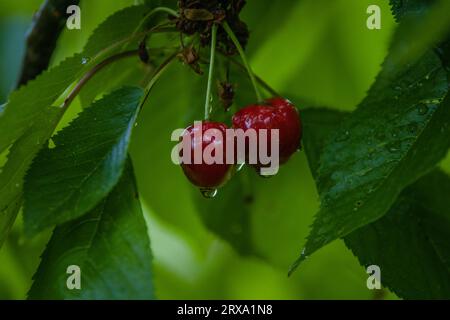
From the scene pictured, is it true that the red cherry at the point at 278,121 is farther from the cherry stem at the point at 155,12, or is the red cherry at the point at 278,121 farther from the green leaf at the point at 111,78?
the green leaf at the point at 111,78

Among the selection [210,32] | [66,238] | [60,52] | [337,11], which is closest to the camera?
[66,238]

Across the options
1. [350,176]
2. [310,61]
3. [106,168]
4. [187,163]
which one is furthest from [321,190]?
[310,61]

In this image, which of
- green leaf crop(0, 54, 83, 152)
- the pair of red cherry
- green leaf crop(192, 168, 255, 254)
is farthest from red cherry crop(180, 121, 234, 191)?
green leaf crop(192, 168, 255, 254)

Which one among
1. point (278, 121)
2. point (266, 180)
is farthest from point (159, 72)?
point (266, 180)

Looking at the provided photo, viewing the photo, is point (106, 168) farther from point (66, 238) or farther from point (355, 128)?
point (355, 128)

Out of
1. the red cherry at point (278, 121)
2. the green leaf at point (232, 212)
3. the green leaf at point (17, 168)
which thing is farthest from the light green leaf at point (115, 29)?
the green leaf at point (232, 212)
